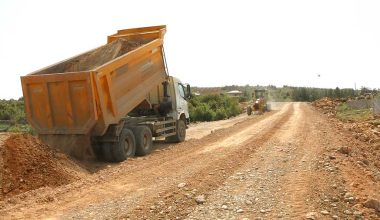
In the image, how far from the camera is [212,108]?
3978cm

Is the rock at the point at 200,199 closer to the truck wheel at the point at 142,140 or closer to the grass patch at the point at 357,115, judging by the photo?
the truck wheel at the point at 142,140

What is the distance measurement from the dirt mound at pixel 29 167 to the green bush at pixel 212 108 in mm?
19883

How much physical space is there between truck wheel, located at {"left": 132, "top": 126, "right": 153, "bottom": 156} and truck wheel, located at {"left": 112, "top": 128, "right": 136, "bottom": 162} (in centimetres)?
31

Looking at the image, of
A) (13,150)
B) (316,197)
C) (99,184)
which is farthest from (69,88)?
(316,197)

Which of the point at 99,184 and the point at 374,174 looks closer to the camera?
the point at 99,184

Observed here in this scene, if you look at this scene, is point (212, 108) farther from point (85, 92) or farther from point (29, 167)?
point (29, 167)

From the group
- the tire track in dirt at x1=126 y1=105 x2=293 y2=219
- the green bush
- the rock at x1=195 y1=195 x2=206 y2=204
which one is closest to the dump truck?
the tire track in dirt at x1=126 y1=105 x2=293 y2=219

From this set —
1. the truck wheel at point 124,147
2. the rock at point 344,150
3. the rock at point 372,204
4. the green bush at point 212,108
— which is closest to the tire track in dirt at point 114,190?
the truck wheel at point 124,147

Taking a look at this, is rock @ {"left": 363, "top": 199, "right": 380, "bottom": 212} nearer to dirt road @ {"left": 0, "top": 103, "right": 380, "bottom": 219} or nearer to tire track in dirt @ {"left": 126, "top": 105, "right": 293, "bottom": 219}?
dirt road @ {"left": 0, "top": 103, "right": 380, "bottom": 219}

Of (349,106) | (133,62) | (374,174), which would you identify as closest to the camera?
(374,174)

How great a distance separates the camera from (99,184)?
8.79 meters

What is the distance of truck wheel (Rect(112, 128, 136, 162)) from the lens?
469 inches

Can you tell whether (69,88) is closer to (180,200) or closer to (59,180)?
(59,180)

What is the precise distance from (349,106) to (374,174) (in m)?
32.5
